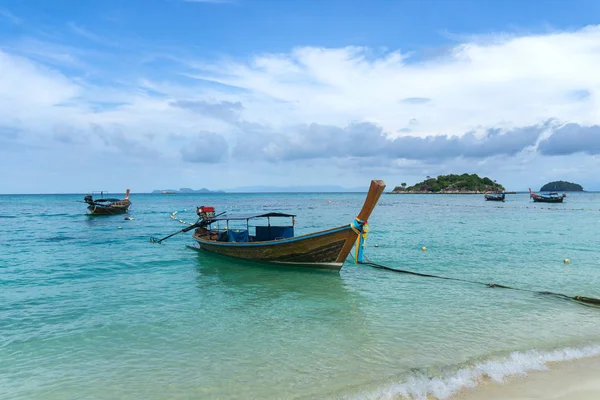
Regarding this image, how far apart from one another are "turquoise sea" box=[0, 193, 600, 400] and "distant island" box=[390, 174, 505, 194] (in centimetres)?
17174

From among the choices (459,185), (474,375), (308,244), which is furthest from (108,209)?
(459,185)

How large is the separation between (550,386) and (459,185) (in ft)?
615

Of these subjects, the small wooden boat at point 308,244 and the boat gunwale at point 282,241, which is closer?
the small wooden boat at point 308,244

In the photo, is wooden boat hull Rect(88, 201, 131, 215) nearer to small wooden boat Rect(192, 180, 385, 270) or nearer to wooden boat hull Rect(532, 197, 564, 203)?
small wooden boat Rect(192, 180, 385, 270)

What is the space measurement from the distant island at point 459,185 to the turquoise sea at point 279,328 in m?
172

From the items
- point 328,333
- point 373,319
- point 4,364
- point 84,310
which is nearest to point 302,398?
point 328,333

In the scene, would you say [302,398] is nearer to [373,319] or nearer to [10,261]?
[373,319]

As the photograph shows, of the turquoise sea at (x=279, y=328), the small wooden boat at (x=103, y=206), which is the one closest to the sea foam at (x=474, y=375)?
the turquoise sea at (x=279, y=328)

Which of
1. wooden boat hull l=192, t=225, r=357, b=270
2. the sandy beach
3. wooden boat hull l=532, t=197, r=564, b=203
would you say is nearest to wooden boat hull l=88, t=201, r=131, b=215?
wooden boat hull l=192, t=225, r=357, b=270

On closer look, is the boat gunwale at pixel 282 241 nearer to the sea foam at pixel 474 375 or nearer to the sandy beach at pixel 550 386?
the sea foam at pixel 474 375

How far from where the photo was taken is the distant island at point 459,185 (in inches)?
7057

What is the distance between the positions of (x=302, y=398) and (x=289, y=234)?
12.7 m

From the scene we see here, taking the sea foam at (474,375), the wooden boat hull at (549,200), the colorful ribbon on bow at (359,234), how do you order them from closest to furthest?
the sea foam at (474,375)
the colorful ribbon on bow at (359,234)
the wooden boat hull at (549,200)

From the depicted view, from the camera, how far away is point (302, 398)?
6.39m
